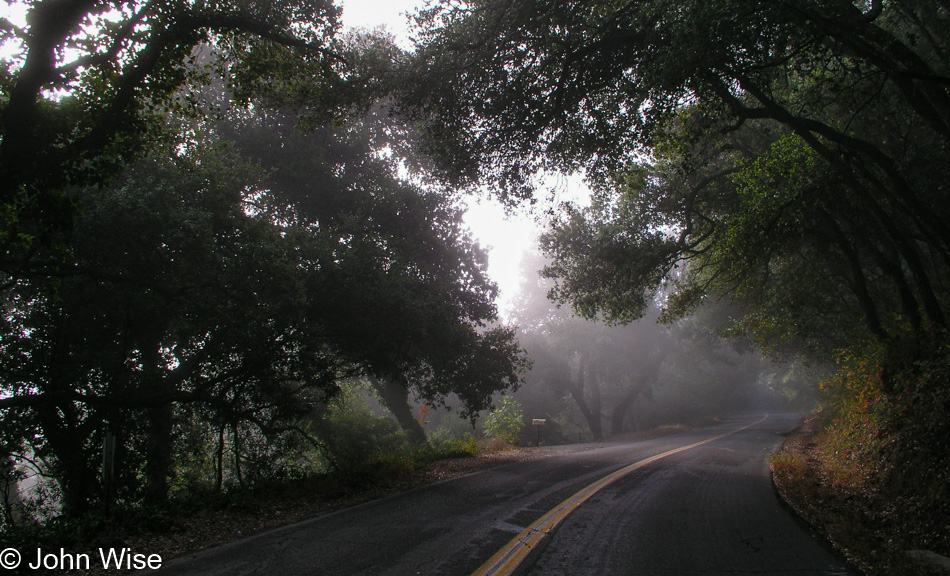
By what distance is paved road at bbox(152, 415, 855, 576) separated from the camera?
4.72 meters

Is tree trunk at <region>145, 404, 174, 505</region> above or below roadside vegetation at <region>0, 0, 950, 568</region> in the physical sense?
below

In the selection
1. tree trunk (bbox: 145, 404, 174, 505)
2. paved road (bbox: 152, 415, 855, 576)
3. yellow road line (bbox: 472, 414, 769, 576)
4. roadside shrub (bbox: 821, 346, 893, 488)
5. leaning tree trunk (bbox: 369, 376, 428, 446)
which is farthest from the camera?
leaning tree trunk (bbox: 369, 376, 428, 446)

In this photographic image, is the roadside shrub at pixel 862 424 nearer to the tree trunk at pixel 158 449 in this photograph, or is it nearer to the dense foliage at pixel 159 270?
the dense foliage at pixel 159 270

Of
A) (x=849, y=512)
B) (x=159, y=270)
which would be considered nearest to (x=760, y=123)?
(x=849, y=512)

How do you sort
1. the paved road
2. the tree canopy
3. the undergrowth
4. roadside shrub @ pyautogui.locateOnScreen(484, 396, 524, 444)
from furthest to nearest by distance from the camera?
1. roadside shrub @ pyautogui.locateOnScreen(484, 396, 524, 444)
2. the tree canopy
3. the undergrowth
4. the paved road

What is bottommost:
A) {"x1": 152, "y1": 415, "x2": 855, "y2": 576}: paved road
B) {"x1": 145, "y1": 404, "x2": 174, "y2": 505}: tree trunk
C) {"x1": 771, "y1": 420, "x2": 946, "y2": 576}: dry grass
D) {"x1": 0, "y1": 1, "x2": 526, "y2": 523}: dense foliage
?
{"x1": 771, "y1": 420, "x2": 946, "y2": 576}: dry grass

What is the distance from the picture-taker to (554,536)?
18.3 ft

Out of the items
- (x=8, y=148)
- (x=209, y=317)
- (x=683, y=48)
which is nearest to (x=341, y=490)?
(x=209, y=317)

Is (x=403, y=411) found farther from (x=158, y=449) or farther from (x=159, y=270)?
(x=159, y=270)

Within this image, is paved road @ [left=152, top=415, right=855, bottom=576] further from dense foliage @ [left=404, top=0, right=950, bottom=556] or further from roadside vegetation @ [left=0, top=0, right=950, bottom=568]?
dense foliage @ [left=404, top=0, right=950, bottom=556]

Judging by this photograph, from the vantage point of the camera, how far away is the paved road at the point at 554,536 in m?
4.72

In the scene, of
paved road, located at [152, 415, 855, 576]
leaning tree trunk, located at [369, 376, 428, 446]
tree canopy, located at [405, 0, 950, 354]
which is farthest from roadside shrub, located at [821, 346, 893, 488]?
leaning tree trunk, located at [369, 376, 428, 446]

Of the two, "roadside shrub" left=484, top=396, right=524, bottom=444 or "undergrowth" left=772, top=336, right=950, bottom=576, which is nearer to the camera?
"undergrowth" left=772, top=336, right=950, bottom=576

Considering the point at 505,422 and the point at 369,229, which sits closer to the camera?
the point at 369,229
